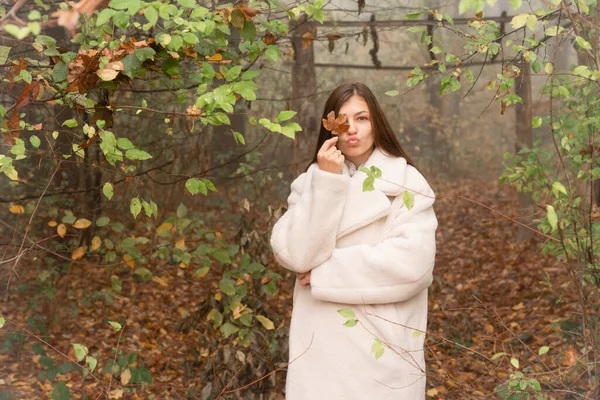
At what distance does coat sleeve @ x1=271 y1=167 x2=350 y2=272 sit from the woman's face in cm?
18

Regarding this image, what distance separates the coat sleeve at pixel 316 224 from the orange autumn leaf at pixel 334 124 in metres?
0.16

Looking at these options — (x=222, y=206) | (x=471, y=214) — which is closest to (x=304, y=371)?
(x=222, y=206)

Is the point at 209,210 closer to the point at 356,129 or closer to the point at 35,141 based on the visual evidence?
the point at 35,141

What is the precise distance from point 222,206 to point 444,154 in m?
7.45

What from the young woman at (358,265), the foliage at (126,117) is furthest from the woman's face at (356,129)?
the foliage at (126,117)

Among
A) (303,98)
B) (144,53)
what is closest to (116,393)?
(144,53)

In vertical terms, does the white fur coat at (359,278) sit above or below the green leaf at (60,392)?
above

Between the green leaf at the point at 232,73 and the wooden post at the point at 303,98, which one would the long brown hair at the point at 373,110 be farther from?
the wooden post at the point at 303,98

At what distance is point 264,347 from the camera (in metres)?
4.47

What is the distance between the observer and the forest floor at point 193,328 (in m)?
4.90

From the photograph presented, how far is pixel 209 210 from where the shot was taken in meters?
8.64

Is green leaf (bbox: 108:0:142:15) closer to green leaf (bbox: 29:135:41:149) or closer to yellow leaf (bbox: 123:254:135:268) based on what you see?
green leaf (bbox: 29:135:41:149)

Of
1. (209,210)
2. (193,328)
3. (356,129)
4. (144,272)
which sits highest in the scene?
(356,129)

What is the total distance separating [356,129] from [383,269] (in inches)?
21.6
